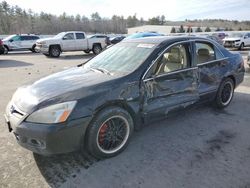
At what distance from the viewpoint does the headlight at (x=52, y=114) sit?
117 inches

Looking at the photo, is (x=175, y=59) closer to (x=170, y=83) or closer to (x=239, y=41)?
(x=170, y=83)

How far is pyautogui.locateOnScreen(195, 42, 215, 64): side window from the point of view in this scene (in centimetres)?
471

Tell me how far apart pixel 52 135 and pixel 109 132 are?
2.72ft

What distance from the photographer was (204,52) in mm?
4973

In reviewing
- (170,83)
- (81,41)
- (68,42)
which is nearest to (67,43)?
(68,42)

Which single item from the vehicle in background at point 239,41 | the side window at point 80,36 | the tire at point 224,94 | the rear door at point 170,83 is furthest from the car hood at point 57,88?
the vehicle in background at point 239,41

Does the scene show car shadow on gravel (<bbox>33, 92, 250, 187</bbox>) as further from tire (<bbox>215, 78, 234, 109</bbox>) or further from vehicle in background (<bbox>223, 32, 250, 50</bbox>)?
vehicle in background (<bbox>223, 32, 250, 50</bbox>)

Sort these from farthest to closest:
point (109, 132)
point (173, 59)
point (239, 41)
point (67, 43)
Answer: point (239, 41)
point (67, 43)
point (173, 59)
point (109, 132)

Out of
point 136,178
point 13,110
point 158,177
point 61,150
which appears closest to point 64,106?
point 61,150

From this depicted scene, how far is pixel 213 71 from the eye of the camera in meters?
4.93

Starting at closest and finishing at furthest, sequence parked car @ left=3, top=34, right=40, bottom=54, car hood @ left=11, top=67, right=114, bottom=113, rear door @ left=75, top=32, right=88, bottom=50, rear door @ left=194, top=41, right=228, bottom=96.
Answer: car hood @ left=11, top=67, right=114, bottom=113 → rear door @ left=194, top=41, right=228, bottom=96 → rear door @ left=75, top=32, right=88, bottom=50 → parked car @ left=3, top=34, right=40, bottom=54

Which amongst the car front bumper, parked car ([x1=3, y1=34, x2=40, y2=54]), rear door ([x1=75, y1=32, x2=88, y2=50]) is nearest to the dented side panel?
the car front bumper

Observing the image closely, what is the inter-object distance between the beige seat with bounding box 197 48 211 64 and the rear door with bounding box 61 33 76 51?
50.3 feet

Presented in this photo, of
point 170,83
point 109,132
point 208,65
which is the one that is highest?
point 208,65
